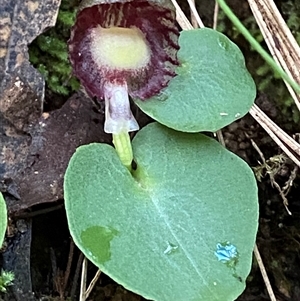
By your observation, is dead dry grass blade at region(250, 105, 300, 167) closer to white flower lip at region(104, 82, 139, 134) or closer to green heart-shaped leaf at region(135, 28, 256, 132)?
green heart-shaped leaf at region(135, 28, 256, 132)

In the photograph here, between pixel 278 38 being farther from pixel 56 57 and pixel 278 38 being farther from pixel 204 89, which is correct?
pixel 56 57

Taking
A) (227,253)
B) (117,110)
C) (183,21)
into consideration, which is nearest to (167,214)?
(227,253)

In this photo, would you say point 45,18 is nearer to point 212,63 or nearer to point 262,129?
Answer: point 212,63

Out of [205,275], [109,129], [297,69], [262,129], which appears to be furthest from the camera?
[262,129]

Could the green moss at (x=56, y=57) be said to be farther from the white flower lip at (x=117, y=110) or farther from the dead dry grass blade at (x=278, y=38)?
the dead dry grass blade at (x=278, y=38)

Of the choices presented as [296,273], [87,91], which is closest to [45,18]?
[87,91]
